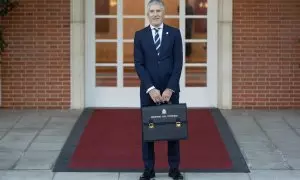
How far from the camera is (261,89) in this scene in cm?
1257

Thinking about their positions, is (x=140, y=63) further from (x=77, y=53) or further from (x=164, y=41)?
(x=77, y=53)

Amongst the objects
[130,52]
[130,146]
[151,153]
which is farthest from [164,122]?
[130,52]

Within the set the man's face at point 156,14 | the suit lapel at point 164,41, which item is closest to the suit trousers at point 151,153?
the suit lapel at point 164,41

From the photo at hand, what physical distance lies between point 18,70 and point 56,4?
51.4 inches

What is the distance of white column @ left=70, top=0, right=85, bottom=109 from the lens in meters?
12.4

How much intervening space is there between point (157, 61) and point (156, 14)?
51 centimetres

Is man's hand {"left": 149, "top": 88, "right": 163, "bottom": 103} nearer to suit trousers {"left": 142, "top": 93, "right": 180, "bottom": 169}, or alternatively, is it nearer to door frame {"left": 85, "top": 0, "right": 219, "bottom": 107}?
suit trousers {"left": 142, "top": 93, "right": 180, "bottom": 169}

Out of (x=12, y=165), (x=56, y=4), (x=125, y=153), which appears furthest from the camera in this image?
(x=56, y=4)

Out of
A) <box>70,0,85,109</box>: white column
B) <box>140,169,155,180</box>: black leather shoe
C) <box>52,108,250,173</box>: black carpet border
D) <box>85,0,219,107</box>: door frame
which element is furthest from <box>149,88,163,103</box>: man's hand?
<box>85,0,219,107</box>: door frame

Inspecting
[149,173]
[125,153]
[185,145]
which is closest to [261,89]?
[185,145]

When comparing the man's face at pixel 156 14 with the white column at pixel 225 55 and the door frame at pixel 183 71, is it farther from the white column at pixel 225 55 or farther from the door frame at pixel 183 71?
the door frame at pixel 183 71

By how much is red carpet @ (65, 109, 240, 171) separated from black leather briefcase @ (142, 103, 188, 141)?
41.2 inches

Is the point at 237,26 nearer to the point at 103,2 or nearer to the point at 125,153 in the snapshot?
the point at 103,2

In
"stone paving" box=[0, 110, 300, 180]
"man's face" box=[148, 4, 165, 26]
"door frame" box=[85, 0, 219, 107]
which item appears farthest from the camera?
"door frame" box=[85, 0, 219, 107]
